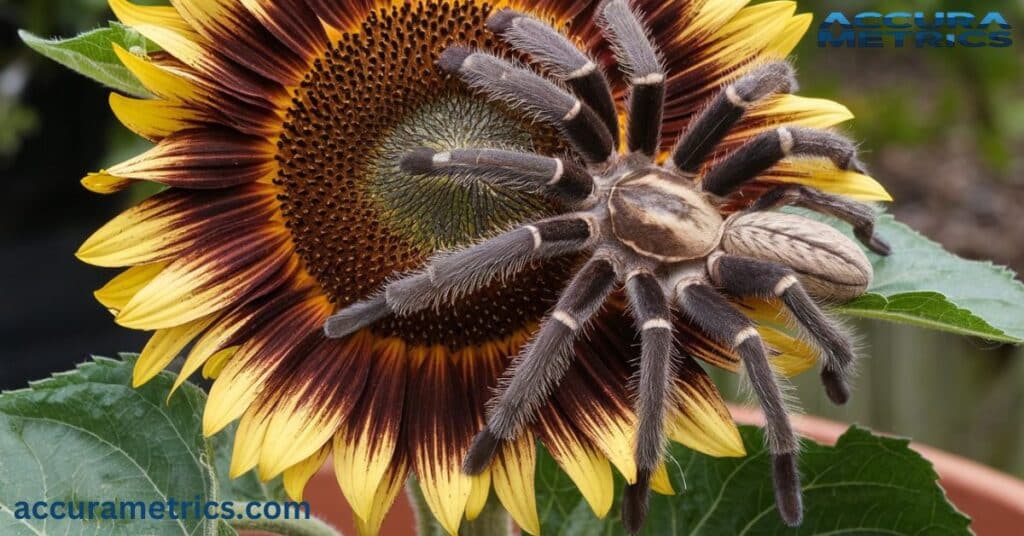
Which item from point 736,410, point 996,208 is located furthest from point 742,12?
point 996,208

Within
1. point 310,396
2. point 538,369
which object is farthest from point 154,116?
point 538,369

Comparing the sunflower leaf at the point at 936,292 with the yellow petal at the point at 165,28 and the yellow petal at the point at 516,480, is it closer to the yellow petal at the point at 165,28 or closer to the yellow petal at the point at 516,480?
the yellow petal at the point at 516,480

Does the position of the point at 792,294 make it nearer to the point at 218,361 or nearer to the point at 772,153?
the point at 772,153

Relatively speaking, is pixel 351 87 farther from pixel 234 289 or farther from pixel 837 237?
pixel 837 237

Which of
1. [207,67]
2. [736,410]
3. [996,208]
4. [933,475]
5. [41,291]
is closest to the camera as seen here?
[207,67]

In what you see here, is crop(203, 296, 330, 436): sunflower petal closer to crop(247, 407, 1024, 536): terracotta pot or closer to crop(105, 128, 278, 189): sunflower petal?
crop(105, 128, 278, 189): sunflower petal

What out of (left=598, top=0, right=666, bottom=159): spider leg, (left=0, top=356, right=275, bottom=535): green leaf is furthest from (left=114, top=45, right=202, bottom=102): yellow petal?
(left=598, top=0, right=666, bottom=159): spider leg
